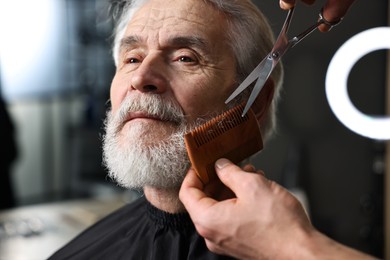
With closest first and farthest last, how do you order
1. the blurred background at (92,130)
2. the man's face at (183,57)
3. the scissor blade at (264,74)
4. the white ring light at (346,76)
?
1. the scissor blade at (264,74)
2. the man's face at (183,57)
3. the white ring light at (346,76)
4. the blurred background at (92,130)

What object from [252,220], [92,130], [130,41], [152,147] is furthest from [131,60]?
[92,130]

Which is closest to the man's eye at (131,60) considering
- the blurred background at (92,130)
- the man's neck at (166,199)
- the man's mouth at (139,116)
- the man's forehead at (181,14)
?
the man's forehead at (181,14)

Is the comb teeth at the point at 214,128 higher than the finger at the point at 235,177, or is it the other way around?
Result: the comb teeth at the point at 214,128

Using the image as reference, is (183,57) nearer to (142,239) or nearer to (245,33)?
(245,33)

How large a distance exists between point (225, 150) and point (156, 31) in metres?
0.46

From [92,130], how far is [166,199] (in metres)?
4.49

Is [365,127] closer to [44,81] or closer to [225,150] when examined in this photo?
[225,150]

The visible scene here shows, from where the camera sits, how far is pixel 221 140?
4.09 ft

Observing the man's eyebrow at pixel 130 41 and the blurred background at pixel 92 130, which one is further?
the blurred background at pixel 92 130

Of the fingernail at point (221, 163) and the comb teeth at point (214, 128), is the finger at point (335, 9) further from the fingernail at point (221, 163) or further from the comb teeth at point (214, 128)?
the fingernail at point (221, 163)

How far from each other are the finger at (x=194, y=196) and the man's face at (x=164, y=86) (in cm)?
19

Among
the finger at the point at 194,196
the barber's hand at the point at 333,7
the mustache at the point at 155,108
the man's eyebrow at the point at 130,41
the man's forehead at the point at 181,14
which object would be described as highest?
the barber's hand at the point at 333,7

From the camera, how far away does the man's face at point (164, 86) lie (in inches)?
55.3

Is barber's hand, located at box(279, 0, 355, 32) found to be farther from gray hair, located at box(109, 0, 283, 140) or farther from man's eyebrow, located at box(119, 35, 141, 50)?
man's eyebrow, located at box(119, 35, 141, 50)
